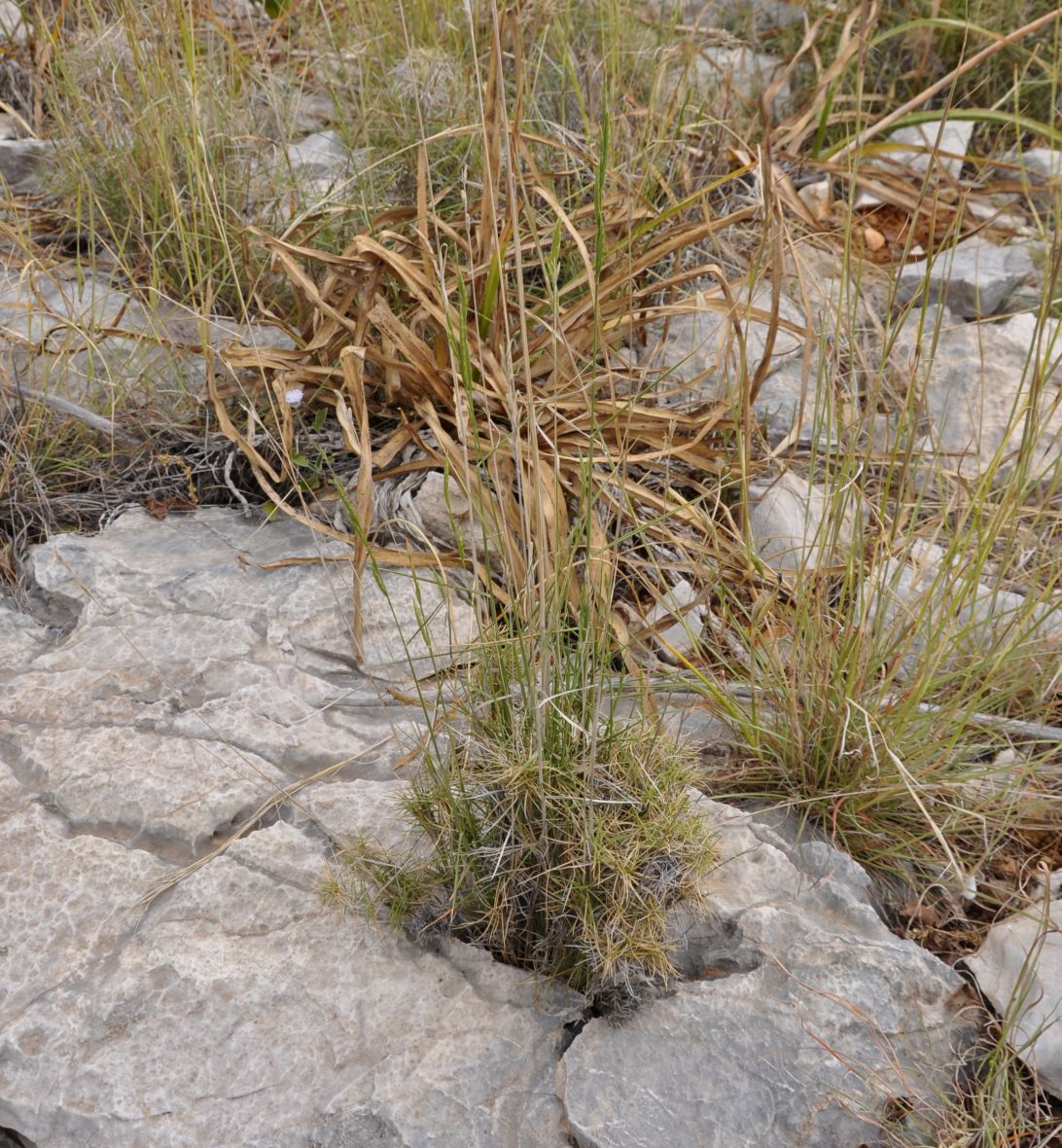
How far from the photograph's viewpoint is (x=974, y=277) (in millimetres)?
2742

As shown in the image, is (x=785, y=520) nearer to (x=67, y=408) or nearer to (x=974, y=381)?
(x=974, y=381)

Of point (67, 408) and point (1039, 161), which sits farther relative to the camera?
point (1039, 161)

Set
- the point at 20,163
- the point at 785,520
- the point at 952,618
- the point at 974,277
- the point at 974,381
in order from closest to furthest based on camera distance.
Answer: the point at 952,618
the point at 785,520
the point at 974,381
the point at 974,277
the point at 20,163

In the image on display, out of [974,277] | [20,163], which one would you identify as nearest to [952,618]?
[974,277]

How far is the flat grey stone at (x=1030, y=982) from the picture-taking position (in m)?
1.31

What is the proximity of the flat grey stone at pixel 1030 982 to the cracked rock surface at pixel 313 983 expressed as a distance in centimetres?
6

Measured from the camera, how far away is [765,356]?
199 centimetres

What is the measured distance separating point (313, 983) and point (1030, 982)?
0.83 metres

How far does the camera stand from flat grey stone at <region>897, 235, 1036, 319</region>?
9.02 feet

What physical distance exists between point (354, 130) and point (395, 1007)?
7.18ft

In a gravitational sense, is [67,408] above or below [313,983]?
above

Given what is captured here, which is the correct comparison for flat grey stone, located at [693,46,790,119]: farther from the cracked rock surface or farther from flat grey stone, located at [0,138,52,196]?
the cracked rock surface

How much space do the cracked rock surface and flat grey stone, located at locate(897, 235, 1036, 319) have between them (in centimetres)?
172

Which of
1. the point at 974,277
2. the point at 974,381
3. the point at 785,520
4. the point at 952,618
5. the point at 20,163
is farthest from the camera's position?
the point at 20,163
